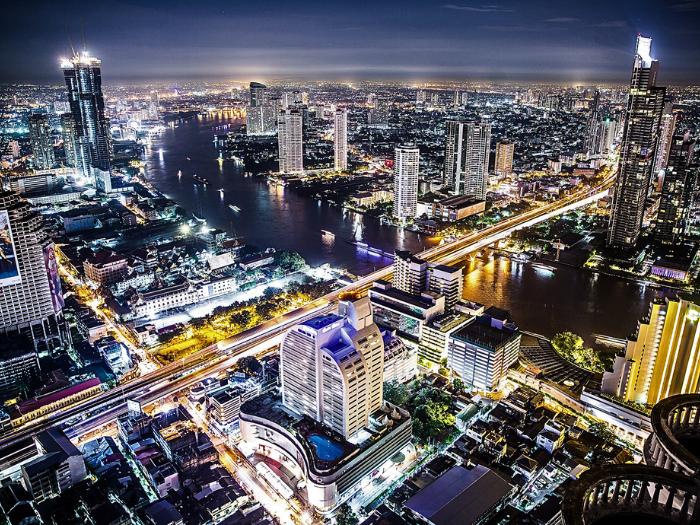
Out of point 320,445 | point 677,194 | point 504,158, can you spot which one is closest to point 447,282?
point 320,445

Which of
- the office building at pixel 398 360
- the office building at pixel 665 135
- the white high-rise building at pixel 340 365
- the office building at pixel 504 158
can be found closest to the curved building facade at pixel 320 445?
the white high-rise building at pixel 340 365

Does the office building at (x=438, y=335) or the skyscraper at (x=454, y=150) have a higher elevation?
the skyscraper at (x=454, y=150)

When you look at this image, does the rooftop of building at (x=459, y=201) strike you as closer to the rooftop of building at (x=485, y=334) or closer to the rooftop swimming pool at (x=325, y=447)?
the rooftop of building at (x=485, y=334)

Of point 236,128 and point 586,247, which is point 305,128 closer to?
point 236,128

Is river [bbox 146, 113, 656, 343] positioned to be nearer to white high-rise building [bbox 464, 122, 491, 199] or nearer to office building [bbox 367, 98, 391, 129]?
white high-rise building [bbox 464, 122, 491, 199]

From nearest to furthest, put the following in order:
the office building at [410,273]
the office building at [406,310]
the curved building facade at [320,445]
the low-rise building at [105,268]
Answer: the curved building facade at [320,445], the office building at [406,310], the office building at [410,273], the low-rise building at [105,268]

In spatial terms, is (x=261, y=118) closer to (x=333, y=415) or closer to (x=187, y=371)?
(x=187, y=371)

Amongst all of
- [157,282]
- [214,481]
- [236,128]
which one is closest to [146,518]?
[214,481]
